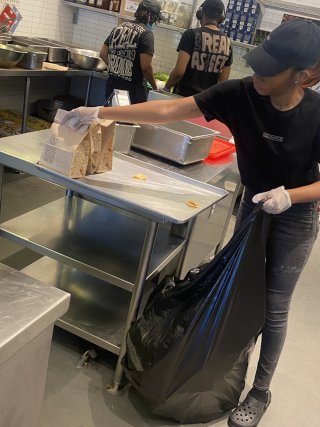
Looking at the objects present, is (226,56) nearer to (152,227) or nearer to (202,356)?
(152,227)

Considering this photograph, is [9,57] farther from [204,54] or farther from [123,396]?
[123,396]

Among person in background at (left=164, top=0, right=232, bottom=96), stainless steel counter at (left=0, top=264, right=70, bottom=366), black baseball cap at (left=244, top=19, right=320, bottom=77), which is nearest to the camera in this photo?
stainless steel counter at (left=0, top=264, right=70, bottom=366)

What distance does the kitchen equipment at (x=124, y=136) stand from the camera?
5.76 feet

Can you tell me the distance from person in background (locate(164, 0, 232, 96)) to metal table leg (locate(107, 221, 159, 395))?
2.11m

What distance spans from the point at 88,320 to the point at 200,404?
1.86ft

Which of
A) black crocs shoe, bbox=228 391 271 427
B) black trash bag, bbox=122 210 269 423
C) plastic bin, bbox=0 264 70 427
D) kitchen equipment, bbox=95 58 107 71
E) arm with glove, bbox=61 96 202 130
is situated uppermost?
arm with glove, bbox=61 96 202 130

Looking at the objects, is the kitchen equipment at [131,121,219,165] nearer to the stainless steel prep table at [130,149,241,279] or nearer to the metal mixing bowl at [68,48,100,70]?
the stainless steel prep table at [130,149,241,279]

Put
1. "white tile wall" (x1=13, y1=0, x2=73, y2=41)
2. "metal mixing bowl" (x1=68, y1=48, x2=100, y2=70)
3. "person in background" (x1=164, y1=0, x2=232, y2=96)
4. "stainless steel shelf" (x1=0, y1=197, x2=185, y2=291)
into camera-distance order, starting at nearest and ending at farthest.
A: "stainless steel shelf" (x1=0, y1=197, x2=185, y2=291), "person in background" (x1=164, y1=0, x2=232, y2=96), "metal mixing bowl" (x1=68, y1=48, x2=100, y2=70), "white tile wall" (x1=13, y1=0, x2=73, y2=41)

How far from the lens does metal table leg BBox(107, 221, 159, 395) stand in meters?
1.44

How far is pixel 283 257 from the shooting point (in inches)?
57.3

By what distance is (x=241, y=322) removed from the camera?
4.54 feet

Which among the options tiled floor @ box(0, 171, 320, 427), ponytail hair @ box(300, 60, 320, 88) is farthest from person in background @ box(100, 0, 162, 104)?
ponytail hair @ box(300, 60, 320, 88)

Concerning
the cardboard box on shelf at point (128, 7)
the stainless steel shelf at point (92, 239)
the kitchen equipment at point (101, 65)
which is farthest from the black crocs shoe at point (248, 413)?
the cardboard box on shelf at point (128, 7)

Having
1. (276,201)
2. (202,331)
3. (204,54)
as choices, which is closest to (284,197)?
(276,201)
